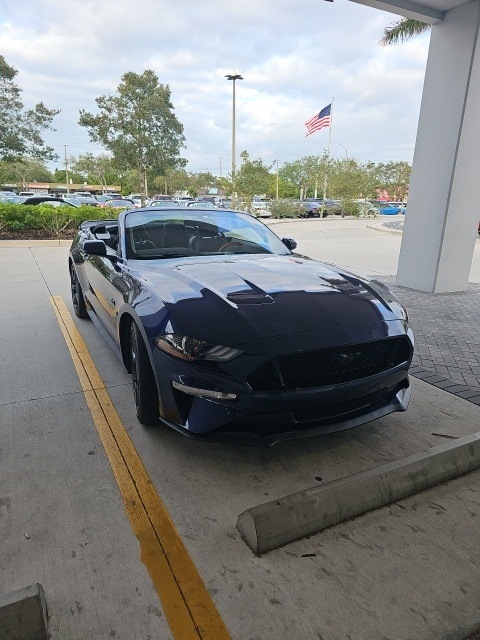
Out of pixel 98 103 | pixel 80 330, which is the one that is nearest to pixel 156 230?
pixel 80 330

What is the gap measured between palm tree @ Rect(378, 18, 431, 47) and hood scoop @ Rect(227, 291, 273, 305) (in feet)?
42.2

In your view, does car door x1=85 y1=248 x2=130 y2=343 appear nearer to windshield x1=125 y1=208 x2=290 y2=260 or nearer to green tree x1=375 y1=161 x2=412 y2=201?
windshield x1=125 y1=208 x2=290 y2=260

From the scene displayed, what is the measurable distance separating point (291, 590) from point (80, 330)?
4.17m

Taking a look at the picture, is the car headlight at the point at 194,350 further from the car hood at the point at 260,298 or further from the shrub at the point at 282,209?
the shrub at the point at 282,209

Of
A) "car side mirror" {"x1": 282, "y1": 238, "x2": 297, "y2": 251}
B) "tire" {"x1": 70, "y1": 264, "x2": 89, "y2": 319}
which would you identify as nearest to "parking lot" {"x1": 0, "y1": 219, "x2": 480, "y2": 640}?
"car side mirror" {"x1": 282, "y1": 238, "x2": 297, "y2": 251}

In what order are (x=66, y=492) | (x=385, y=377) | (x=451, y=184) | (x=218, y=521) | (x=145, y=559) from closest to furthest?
(x=145, y=559) < (x=218, y=521) < (x=66, y=492) < (x=385, y=377) < (x=451, y=184)

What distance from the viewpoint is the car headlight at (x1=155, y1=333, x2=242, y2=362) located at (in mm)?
2244

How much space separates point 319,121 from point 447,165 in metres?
23.8

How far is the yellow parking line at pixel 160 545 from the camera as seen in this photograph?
1.65m

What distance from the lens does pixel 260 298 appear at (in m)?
2.61

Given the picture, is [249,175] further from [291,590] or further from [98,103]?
[291,590]

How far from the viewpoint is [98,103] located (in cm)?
2464

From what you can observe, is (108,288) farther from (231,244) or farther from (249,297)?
(249,297)

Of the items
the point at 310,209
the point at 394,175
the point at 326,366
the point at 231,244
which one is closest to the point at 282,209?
the point at 310,209
